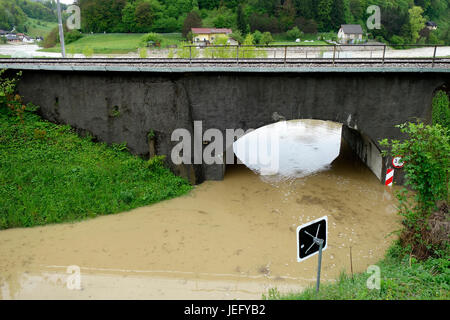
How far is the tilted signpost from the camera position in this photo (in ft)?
17.6

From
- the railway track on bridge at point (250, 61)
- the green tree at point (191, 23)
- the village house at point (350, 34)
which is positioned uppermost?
the green tree at point (191, 23)

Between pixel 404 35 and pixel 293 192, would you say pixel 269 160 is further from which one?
pixel 404 35

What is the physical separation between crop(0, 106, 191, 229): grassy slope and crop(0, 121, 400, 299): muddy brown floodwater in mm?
525

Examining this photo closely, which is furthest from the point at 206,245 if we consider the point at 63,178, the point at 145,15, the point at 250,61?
the point at 145,15

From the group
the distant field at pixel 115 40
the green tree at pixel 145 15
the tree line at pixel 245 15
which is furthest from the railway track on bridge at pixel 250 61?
the green tree at pixel 145 15

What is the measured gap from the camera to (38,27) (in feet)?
267

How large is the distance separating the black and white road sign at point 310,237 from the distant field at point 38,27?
80.2m

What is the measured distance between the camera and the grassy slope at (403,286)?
249 inches

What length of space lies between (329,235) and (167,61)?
942cm

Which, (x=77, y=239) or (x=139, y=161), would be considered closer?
(x=77, y=239)

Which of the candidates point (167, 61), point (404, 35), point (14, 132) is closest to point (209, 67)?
point (167, 61)

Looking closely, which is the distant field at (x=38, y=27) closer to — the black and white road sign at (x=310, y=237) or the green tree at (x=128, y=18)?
the green tree at (x=128, y=18)

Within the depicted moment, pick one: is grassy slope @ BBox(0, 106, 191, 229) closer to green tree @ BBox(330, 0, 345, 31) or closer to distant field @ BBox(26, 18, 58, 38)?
green tree @ BBox(330, 0, 345, 31)
